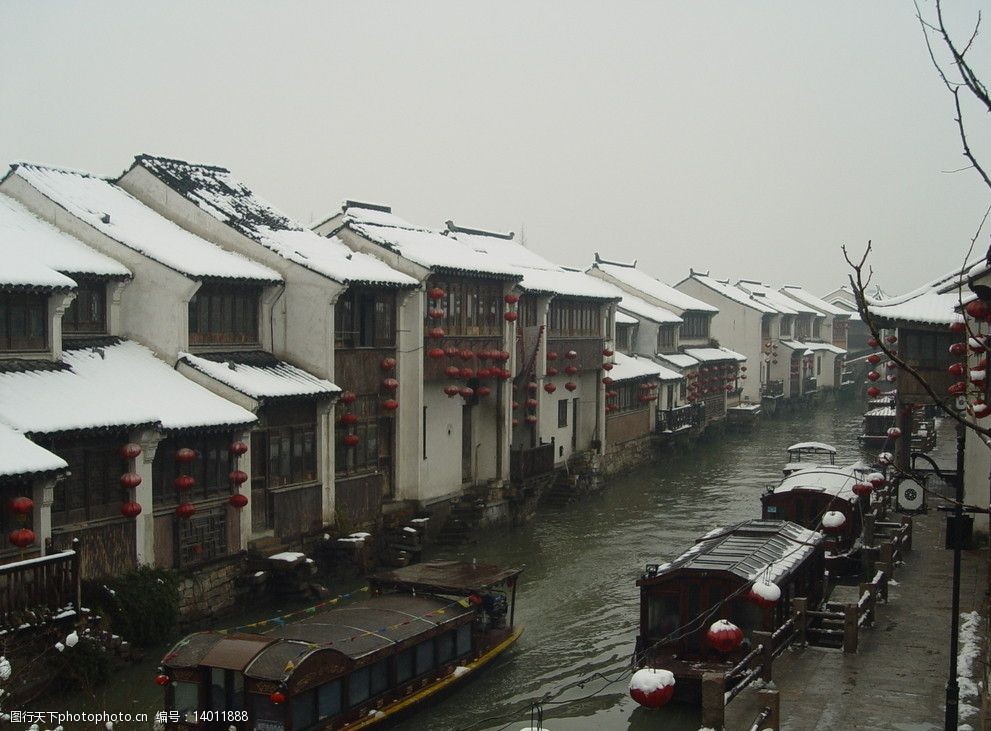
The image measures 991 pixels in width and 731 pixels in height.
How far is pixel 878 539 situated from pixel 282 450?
1581 cm

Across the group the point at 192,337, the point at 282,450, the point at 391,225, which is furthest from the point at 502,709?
the point at 391,225

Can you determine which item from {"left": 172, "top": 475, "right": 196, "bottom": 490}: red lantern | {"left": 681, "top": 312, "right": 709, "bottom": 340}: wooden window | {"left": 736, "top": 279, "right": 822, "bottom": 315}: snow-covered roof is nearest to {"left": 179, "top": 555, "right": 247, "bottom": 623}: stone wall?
{"left": 172, "top": 475, "right": 196, "bottom": 490}: red lantern

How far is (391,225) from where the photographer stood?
37594 mm

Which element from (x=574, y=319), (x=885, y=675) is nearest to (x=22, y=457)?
(x=885, y=675)

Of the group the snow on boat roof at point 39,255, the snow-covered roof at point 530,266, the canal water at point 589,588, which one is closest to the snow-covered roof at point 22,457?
the snow on boat roof at point 39,255

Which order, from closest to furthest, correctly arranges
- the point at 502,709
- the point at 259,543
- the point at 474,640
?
the point at 502,709, the point at 474,640, the point at 259,543

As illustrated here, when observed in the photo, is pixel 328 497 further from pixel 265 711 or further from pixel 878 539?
pixel 878 539

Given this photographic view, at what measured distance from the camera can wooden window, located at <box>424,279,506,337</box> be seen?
34.6 meters

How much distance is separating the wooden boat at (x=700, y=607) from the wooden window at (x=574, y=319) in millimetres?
21736

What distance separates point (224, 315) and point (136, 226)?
3.21 metres

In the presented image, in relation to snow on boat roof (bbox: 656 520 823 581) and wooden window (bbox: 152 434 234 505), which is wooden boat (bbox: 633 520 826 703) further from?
wooden window (bbox: 152 434 234 505)

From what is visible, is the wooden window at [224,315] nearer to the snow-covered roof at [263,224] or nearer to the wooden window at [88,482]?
the snow-covered roof at [263,224]

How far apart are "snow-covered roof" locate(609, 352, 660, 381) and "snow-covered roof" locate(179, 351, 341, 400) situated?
2261cm

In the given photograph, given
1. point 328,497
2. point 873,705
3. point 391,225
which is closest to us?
point 873,705
